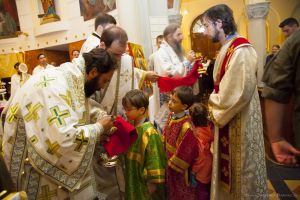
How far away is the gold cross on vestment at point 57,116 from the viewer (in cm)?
164

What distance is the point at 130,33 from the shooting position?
523cm

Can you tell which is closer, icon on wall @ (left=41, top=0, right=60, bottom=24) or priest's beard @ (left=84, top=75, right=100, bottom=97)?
priest's beard @ (left=84, top=75, right=100, bottom=97)

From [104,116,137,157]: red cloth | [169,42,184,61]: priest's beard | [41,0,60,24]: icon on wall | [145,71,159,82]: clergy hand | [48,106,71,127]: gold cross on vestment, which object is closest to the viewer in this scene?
[48,106,71,127]: gold cross on vestment

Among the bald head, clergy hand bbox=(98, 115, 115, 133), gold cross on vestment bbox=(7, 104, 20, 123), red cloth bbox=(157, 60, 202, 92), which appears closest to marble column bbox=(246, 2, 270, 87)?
red cloth bbox=(157, 60, 202, 92)

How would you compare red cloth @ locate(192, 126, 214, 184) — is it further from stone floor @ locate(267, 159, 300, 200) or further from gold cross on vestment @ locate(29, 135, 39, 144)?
gold cross on vestment @ locate(29, 135, 39, 144)

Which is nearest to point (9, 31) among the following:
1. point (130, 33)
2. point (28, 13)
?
point (28, 13)

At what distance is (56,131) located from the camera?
5.34 feet

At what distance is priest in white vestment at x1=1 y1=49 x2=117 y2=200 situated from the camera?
167 centimetres

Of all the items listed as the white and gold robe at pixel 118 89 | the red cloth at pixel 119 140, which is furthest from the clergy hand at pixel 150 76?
the red cloth at pixel 119 140

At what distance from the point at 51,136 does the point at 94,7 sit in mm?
7586

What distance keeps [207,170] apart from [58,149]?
1.43m

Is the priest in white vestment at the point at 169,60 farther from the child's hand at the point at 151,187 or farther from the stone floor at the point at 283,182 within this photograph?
the stone floor at the point at 283,182

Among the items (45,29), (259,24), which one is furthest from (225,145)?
(45,29)

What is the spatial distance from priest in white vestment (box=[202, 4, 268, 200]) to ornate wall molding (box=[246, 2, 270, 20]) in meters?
7.52
